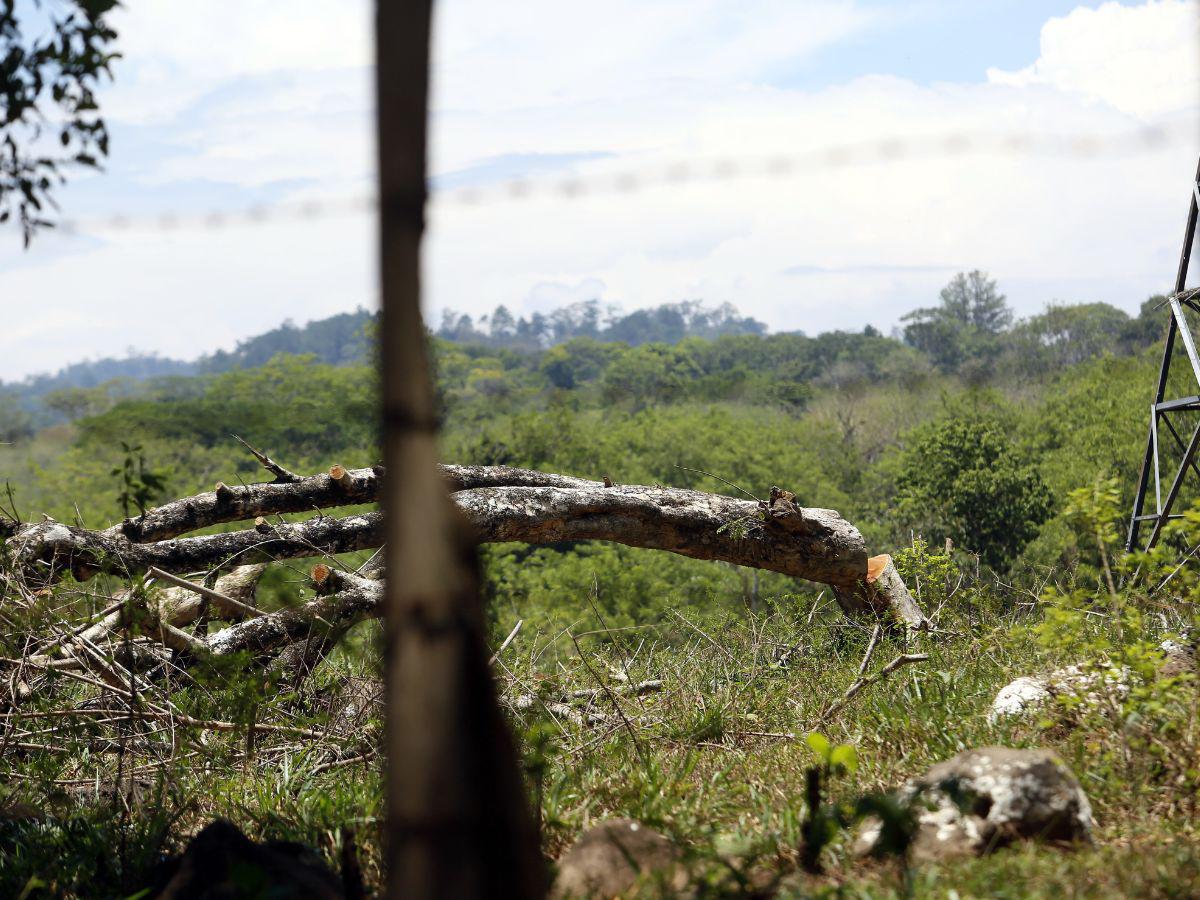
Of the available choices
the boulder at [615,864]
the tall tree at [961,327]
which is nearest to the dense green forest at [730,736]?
the boulder at [615,864]

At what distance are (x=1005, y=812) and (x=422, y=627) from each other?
2.18 meters

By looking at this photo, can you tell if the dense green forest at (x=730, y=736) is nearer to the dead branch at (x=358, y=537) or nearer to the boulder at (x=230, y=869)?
the dead branch at (x=358, y=537)

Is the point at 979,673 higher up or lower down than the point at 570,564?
higher up

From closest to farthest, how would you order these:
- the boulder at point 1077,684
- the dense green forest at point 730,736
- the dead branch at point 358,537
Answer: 1. the dense green forest at point 730,736
2. the boulder at point 1077,684
3. the dead branch at point 358,537

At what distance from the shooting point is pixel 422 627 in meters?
1.92

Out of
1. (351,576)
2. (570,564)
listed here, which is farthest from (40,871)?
(570,564)

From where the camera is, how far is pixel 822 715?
16.6ft

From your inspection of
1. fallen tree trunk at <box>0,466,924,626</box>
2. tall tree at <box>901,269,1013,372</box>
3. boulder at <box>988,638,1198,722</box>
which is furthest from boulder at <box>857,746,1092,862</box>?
tall tree at <box>901,269,1013,372</box>

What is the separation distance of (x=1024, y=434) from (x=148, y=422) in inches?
1594

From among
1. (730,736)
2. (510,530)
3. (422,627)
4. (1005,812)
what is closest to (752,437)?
(510,530)

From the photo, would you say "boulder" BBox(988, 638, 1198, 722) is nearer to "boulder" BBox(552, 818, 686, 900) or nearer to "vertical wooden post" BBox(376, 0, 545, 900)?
"boulder" BBox(552, 818, 686, 900)

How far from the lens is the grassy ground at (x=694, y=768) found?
3.14 meters

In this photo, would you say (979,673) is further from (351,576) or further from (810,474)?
(810,474)

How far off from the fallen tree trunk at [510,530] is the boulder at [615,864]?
320 cm
